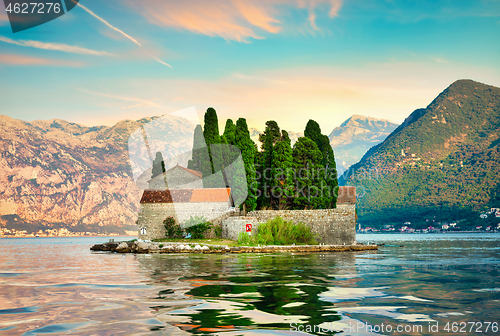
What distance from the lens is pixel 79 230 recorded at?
193 meters

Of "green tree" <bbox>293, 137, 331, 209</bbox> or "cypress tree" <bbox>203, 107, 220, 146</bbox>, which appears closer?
"green tree" <bbox>293, 137, 331, 209</bbox>

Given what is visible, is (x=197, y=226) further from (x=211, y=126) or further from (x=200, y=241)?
(x=211, y=126)

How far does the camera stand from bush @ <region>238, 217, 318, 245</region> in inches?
1598

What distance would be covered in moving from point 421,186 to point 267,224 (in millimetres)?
96641

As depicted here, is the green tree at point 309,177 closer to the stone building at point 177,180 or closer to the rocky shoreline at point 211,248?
the rocky shoreline at point 211,248

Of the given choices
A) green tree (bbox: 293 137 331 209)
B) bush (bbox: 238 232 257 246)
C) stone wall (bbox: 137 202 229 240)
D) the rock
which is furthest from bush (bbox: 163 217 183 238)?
green tree (bbox: 293 137 331 209)

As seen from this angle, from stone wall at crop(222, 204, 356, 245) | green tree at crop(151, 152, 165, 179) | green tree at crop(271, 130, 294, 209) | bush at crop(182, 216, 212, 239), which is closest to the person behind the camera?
stone wall at crop(222, 204, 356, 245)

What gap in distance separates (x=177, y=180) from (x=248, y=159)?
921 cm

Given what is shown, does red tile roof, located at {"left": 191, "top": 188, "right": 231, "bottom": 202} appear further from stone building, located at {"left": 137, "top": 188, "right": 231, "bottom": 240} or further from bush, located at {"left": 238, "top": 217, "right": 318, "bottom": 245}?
bush, located at {"left": 238, "top": 217, "right": 318, "bottom": 245}

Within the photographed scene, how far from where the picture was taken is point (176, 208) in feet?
142

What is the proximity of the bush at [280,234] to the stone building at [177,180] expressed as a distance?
417 inches

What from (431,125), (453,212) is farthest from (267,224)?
(431,125)

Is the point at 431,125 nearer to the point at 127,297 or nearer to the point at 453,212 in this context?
the point at 453,212

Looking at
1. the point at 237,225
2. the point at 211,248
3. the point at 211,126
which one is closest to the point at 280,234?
the point at 237,225
